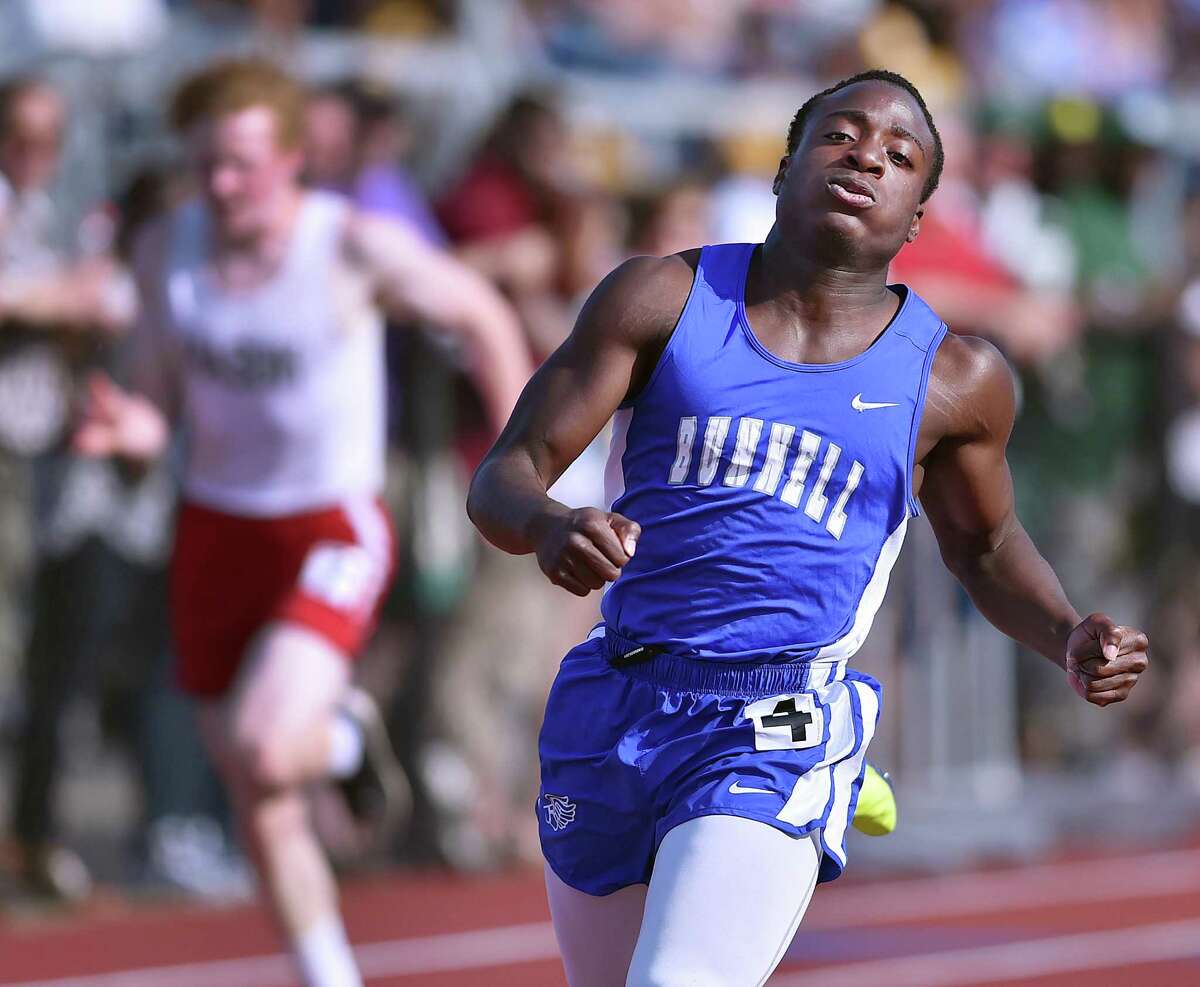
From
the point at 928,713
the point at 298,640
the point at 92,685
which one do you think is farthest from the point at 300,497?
the point at 928,713

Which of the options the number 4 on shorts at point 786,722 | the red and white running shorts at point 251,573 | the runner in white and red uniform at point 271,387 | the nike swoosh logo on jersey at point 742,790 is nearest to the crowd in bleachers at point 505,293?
the runner in white and red uniform at point 271,387

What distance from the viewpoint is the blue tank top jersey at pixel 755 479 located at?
3.44 m

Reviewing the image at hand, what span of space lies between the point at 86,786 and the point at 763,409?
5.80m

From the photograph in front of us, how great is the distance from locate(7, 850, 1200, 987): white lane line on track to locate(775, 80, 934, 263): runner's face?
3.58 m

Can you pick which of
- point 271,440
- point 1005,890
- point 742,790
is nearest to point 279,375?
point 271,440

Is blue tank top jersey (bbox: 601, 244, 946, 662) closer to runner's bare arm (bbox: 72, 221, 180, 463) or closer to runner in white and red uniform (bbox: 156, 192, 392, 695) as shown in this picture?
runner in white and red uniform (bbox: 156, 192, 392, 695)

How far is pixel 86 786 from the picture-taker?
8.57 m

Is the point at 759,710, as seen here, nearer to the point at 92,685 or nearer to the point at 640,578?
the point at 640,578

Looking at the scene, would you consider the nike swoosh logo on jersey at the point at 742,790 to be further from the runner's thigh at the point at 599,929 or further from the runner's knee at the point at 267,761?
the runner's knee at the point at 267,761

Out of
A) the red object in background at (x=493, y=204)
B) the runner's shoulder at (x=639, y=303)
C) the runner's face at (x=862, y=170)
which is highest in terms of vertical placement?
the runner's face at (x=862, y=170)

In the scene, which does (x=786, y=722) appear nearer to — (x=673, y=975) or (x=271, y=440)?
(x=673, y=975)

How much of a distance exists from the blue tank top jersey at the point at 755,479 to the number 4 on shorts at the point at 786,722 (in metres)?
0.08

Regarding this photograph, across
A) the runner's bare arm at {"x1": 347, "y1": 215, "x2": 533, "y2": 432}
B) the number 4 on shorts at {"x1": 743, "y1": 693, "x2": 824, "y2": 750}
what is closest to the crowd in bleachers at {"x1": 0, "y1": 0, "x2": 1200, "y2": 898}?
the runner's bare arm at {"x1": 347, "y1": 215, "x2": 533, "y2": 432}

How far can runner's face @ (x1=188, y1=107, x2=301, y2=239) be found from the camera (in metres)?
5.77
